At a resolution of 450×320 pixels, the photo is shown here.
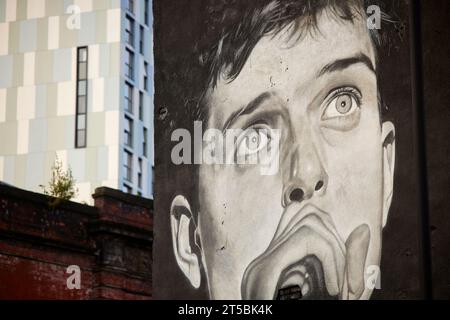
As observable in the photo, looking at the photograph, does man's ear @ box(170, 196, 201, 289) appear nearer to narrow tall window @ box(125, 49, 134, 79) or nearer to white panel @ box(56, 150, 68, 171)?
white panel @ box(56, 150, 68, 171)

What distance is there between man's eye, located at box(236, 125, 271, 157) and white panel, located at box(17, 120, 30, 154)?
50.8 meters

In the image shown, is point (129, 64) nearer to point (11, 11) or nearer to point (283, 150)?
point (11, 11)

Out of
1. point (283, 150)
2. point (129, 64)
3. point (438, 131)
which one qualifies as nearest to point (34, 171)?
point (129, 64)

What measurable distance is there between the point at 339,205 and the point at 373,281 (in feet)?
4.47

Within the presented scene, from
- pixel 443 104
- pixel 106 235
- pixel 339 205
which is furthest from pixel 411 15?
pixel 106 235

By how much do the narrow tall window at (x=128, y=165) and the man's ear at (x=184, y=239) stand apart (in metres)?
46.1

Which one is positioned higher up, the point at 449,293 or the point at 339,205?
the point at 339,205

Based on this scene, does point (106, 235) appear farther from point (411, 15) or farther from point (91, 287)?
point (411, 15)

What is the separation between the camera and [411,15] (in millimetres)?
10797

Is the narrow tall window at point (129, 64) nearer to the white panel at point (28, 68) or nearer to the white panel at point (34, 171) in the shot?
the white panel at point (28, 68)

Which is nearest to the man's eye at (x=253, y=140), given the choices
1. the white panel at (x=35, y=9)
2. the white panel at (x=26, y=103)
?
the white panel at (x=26, y=103)

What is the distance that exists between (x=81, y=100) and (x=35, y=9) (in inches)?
294

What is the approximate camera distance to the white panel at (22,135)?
69812 millimetres

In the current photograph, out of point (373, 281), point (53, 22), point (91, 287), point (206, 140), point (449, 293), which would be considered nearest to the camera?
point (449, 293)
